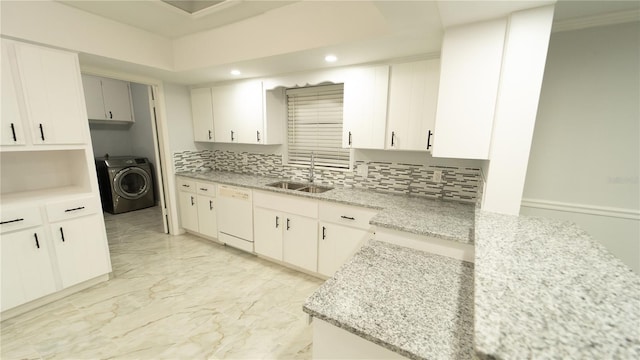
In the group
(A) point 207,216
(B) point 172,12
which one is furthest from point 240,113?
(A) point 207,216

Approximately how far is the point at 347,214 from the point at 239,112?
6.54 ft

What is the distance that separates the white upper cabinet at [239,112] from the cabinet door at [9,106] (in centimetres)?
179

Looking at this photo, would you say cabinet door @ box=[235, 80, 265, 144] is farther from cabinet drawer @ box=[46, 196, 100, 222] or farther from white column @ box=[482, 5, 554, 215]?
white column @ box=[482, 5, 554, 215]

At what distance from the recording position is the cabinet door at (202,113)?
11.5ft

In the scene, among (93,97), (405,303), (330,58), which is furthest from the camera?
(93,97)

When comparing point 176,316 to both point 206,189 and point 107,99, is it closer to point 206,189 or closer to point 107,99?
point 206,189

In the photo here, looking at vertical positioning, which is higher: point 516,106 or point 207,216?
point 516,106

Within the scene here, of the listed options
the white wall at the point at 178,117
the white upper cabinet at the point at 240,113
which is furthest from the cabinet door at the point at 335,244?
the white wall at the point at 178,117

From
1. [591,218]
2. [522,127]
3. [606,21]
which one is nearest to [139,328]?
[522,127]

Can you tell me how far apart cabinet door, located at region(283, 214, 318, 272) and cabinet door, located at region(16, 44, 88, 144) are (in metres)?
2.09

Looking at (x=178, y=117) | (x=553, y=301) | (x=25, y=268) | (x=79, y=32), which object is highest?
(x=79, y=32)

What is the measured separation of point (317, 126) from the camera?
3.08 metres

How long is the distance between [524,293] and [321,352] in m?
0.79

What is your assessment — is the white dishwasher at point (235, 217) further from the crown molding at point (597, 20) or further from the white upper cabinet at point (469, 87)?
the crown molding at point (597, 20)
